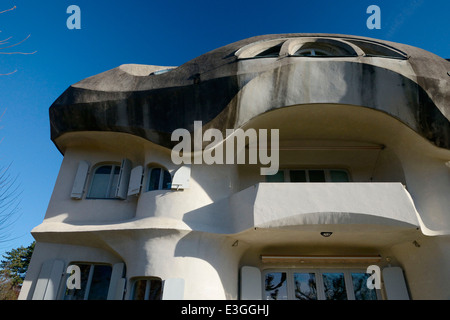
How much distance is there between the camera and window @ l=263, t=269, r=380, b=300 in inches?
343

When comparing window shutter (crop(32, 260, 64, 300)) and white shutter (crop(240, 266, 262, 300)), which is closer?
window shutter (crop(32, 260, 64, 300))

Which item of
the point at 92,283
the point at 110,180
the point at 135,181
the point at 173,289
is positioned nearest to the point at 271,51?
the point at 135,181

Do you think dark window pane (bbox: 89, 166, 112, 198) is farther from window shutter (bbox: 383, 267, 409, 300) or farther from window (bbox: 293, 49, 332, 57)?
window shutter (bbox: 383, 267, 409, 300)

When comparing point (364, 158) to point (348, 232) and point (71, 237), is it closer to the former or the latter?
point (348, 232)

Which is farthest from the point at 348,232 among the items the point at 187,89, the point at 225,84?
the point at 187,89

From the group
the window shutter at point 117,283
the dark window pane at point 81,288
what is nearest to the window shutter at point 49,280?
the dark window pane at point 81,288

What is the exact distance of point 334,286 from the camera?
8859mm

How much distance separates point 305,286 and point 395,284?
2.48m

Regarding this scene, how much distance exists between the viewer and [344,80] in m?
8.84

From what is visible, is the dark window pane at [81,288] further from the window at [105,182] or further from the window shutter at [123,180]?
the window shutter at [123,180]

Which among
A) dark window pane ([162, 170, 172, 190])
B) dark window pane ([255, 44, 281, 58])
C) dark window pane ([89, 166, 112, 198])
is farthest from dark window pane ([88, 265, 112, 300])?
dark window pane ([255, 44, 281, 58])

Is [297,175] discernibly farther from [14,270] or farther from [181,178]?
[14,270]

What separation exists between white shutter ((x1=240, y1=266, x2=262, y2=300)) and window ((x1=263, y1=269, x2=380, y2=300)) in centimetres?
61
